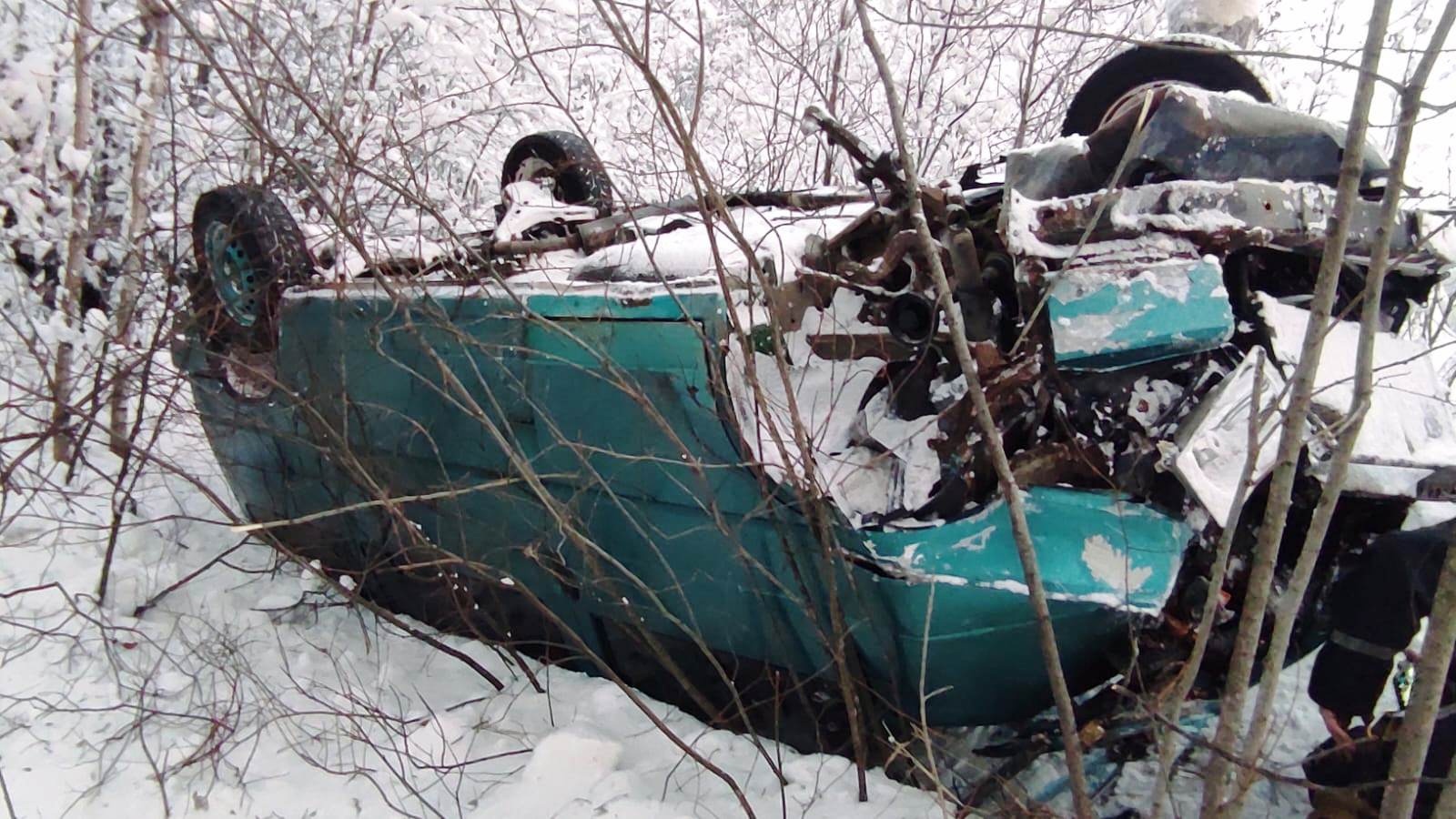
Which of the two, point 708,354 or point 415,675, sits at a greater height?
point 708,354

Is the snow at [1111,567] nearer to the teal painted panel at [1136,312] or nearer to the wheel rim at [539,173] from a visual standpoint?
the teal painted panel at [1136,312]

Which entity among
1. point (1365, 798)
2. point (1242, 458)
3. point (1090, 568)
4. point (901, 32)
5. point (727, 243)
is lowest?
point (1365, 798)

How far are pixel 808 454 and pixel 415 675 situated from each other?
1985 mm

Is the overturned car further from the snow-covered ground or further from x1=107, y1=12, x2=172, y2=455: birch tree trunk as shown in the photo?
x1=107, y1=12, x2=172, y2=455: birch tree trunk

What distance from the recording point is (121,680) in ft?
10.8

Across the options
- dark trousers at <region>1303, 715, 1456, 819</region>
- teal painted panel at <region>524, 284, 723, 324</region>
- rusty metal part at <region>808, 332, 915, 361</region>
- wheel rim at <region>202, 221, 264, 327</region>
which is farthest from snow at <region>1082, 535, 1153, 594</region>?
wheel rim at <region>202, 221, 264, 327</region>

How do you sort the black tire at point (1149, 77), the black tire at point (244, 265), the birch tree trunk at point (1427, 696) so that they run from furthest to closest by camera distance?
the black tire at point (244, 265), the black tire at point (1149, 77), the birch tree trunk at point (1427, 696)

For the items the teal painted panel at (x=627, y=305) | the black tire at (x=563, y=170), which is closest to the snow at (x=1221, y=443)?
the teal painted panel at (x=627, y=305)

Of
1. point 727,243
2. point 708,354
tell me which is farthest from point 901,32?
point 708,354

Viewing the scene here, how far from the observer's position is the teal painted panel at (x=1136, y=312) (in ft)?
6.41

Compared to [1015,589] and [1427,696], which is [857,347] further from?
[1427,696]

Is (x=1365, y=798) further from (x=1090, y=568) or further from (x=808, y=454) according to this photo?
(x=808, y=454)

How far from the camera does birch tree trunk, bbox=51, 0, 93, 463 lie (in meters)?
4.77

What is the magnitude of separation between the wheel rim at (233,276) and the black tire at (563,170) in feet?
3.71
